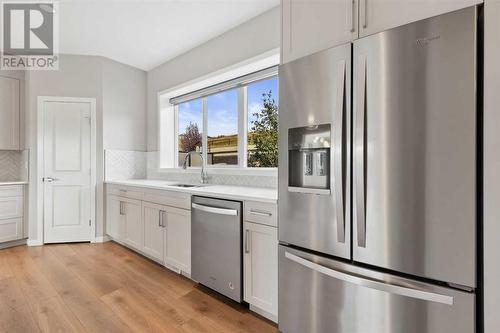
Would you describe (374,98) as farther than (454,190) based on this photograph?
Yes

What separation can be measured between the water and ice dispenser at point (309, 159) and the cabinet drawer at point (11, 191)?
4.19 m

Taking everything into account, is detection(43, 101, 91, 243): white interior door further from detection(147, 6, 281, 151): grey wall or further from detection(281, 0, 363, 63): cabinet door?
detection(281, 0, 363, 63): cabinet door

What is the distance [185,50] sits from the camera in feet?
12.8

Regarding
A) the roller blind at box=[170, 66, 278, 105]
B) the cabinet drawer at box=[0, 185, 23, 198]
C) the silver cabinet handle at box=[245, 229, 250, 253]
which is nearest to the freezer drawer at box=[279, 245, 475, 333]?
the silver cabinet handle at box=[245, 229, 250, 253]

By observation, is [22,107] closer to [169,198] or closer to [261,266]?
[169,198]

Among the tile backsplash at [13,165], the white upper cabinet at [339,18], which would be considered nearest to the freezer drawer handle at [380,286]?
the white upper cabinet at [339,18]

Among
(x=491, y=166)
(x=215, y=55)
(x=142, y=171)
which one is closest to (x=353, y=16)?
(x=491, y=166)

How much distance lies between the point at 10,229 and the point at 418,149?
16.2 feet

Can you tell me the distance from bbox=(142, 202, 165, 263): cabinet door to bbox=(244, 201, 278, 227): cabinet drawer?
4.13 feet

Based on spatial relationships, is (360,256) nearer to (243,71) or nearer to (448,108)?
(448,108)

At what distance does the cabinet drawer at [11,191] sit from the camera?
389cm

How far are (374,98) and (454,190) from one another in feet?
1.61

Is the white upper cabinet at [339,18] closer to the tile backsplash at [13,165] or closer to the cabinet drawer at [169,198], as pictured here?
the cabinet drawer at [169,198]

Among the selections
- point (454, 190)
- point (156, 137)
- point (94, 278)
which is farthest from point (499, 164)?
point (156, 137)
